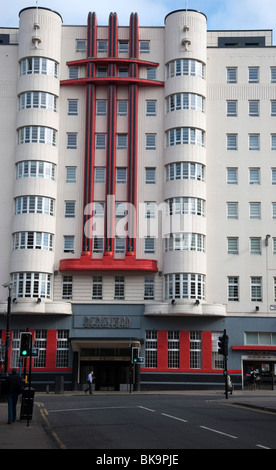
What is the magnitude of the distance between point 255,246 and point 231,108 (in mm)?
12158

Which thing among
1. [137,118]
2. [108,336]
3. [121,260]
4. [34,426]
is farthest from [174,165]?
[34,426]

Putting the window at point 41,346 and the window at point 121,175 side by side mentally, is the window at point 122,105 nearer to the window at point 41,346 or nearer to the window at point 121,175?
the window at point 121,175

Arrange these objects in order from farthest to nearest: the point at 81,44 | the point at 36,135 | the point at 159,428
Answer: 1. the point at 81,44
2. the point at 36,135
3. the point at 159,428

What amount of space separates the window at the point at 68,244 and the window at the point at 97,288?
301 cm

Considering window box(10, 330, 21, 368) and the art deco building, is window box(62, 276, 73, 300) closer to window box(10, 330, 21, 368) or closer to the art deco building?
the art deco building

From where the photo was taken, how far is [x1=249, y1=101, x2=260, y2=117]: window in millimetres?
57281

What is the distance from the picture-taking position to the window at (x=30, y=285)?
2053 inches

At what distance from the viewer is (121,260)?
53.1 meters

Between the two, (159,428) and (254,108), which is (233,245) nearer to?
(254,108)

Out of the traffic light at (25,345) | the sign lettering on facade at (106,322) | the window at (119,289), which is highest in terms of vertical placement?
the window at (119,289)

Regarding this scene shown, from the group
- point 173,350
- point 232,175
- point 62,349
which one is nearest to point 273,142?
point 232,175

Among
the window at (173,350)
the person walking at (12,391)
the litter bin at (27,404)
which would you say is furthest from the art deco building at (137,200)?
the person walking at (12,391)

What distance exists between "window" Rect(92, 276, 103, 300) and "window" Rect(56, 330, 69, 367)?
Result: 362 cm

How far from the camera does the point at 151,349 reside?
173ft
